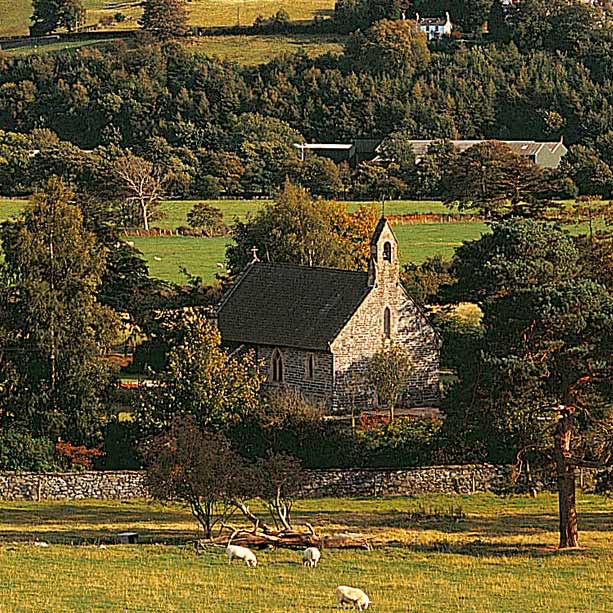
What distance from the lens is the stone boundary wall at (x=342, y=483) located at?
51094 millimetres

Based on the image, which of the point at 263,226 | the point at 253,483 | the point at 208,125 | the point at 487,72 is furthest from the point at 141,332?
the point at 487,72

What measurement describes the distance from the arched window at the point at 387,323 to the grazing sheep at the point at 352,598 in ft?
104

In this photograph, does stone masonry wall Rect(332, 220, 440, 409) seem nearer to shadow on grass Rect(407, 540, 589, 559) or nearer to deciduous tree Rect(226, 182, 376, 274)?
deciduous tree Rect(226, 182, 376, 274)

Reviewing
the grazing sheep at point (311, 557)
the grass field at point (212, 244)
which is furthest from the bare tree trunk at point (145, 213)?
the grazing sheep at point (311, 557)

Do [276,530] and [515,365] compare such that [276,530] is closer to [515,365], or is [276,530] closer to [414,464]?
[515,365]

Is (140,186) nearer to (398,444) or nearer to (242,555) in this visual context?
(398,444)

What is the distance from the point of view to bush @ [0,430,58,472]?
2073 inches

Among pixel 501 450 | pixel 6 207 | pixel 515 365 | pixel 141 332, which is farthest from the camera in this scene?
pixel 6 207

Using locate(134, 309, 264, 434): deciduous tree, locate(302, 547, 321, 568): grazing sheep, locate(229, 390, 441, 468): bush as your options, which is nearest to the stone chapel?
locate(229, 390, 441, 468): bush

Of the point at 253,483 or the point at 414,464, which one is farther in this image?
the point at 414,464

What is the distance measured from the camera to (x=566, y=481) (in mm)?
42750

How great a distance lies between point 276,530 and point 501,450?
13722 mm

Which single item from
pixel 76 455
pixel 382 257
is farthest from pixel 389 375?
pixel 76 455

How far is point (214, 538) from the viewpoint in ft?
136
